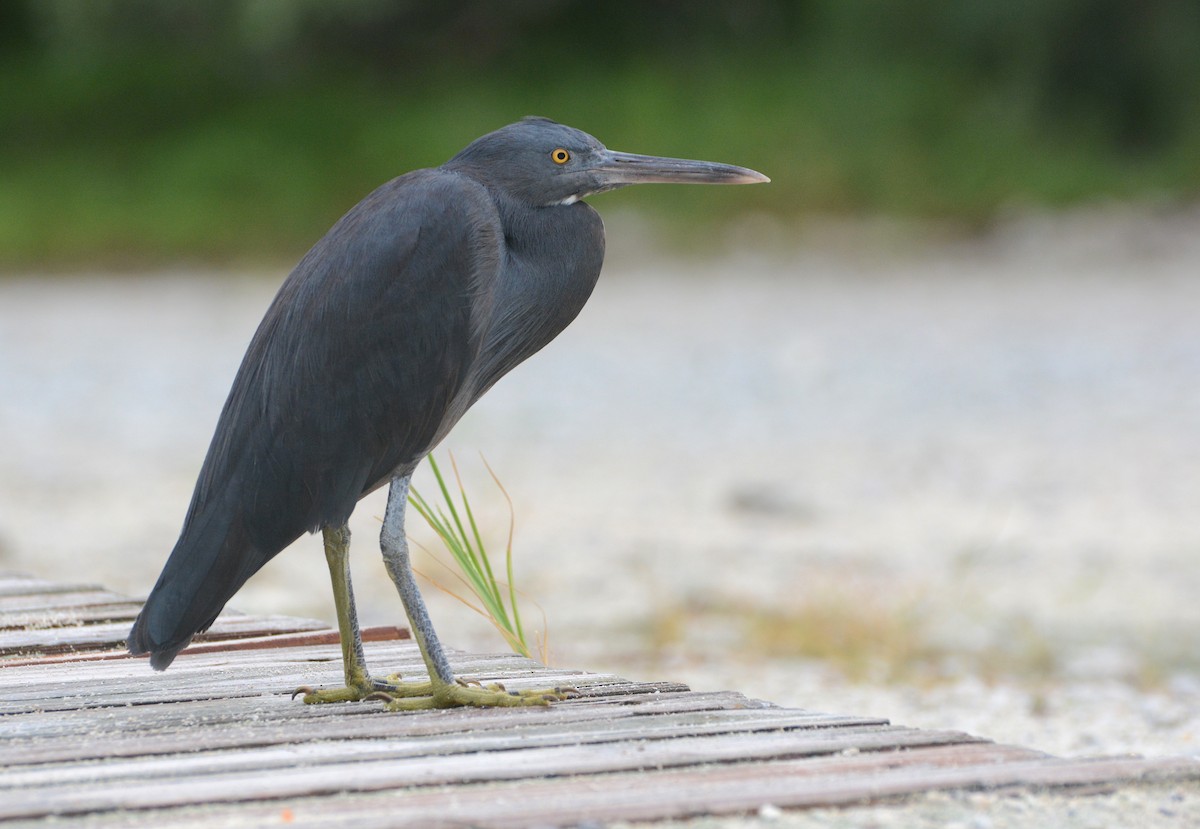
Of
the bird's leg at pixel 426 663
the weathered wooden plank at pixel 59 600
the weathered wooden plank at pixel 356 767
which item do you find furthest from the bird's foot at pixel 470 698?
the weathered wooden plank at pixel 59 600

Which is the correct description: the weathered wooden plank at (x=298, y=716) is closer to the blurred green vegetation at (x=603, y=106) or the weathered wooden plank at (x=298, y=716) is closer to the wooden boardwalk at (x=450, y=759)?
the wooden boardwalk at (x=450, y=759)

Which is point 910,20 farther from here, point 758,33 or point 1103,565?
point 1103,565

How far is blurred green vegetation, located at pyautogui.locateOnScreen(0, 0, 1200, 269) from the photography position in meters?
18.8

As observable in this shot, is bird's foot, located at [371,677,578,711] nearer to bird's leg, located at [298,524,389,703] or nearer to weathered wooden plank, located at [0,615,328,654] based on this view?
bird's leg, located at [298,524,389,703]

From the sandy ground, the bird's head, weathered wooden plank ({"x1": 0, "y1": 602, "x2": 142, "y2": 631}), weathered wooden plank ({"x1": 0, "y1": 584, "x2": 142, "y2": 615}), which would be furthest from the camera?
the sandy ground

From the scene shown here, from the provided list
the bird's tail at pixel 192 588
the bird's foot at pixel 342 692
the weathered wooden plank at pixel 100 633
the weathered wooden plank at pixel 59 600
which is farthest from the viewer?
the weathered wooden plank at pixel 59 600

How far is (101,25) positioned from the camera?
21125 mm

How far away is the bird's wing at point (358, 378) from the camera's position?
11.0ft

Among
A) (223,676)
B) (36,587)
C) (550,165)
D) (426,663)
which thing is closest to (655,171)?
(550,165)

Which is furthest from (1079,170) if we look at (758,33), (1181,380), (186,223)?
(186,223)

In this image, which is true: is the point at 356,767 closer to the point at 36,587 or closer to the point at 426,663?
the point at 426,663

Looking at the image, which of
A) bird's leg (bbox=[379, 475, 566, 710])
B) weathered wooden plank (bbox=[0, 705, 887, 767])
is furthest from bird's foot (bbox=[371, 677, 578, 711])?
weathered wooden plank (bbox=[0, 705, 887, 767])

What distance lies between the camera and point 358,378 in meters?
3.38

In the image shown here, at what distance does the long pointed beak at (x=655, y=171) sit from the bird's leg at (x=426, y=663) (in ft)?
2.51
